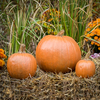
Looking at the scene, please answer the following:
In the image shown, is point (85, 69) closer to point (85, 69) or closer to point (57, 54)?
point (85, 69)

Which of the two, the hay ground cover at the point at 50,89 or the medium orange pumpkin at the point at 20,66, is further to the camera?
the medium orange pumpkin at the point at 20,66

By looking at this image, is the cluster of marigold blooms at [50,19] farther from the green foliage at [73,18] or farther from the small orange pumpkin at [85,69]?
the small orange pumpkin at [85,69]

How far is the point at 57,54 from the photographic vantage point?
5.80ft

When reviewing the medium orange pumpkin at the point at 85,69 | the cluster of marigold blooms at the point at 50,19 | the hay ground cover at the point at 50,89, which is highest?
the cluster of marigold blooms at the point at 50,19

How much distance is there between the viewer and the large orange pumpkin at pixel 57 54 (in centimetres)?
177

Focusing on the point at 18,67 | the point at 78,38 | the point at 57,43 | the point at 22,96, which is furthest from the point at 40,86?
the point at 78,38

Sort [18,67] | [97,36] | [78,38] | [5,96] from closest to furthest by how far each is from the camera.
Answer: [5,96] < [18,67] < [78,38] < [97,36]

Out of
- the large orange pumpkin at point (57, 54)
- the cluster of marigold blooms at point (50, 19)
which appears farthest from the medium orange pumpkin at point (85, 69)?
the cluster of marigold blooms at point (50, 19)

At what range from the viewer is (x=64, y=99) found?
4.71 feet

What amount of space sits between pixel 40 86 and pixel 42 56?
0.45m

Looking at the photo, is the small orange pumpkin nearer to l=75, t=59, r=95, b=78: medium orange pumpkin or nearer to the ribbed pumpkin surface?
l=75, t=59, r=95, b=78: medium orange pumpkin

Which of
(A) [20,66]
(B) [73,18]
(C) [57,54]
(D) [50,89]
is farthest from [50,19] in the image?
(D) [50,89]

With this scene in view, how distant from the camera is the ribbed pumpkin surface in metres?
1.77

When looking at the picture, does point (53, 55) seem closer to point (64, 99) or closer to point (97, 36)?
point (64, 99)
